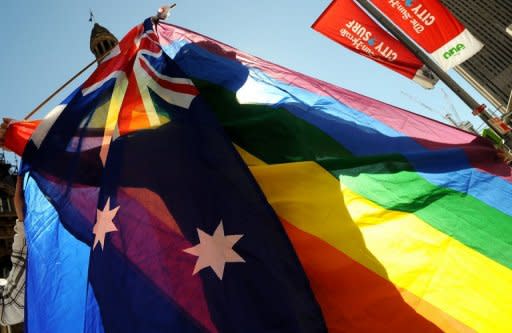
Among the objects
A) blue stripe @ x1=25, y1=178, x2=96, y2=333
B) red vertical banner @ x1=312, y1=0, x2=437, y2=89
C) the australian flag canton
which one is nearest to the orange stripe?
the australian flag canton

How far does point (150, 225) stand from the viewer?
3105 millimetres

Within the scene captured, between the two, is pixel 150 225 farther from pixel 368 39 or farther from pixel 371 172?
pixel 368 39

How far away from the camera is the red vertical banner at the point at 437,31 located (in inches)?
222

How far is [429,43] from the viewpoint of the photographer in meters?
5.89

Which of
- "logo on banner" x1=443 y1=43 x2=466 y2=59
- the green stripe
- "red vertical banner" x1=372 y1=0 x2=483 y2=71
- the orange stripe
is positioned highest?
"red vertical banner" x1=372 y1=0 x2=483 y2=71

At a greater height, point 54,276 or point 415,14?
point 415,14

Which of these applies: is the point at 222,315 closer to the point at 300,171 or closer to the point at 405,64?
the point at 300,171

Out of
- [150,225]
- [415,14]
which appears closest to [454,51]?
[415,14]

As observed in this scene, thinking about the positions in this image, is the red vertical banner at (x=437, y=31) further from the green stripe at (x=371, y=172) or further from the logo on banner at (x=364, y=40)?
the green stripe at (x=371, y=172)

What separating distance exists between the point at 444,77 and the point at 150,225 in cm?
579

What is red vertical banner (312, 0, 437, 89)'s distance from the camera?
248 inches

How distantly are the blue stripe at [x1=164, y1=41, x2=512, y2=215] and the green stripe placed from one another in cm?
11

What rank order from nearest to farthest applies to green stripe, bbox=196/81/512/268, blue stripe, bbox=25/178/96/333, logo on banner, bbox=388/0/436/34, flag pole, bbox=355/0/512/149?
green stripe, bbox=196/81/512/268 < blue stripe, bbox=25/178/96/333 < logo on banner, bbox=388/0/436/34 < flag pole, bbox=355/0/512/149

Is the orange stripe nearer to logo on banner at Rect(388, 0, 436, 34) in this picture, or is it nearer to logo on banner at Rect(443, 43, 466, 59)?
logo on banner at Rect(443, 43, 466, 59)
